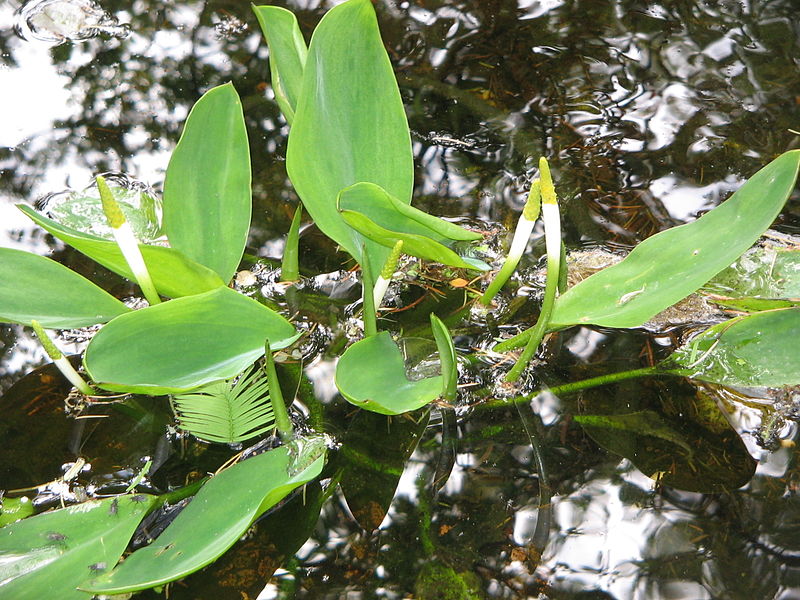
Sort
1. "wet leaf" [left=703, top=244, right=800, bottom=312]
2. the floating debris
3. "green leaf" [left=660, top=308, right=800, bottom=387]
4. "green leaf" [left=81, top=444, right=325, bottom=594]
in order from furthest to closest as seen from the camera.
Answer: the floating debris
"wet leaf" [left=703, top=244, right=800, bottom=312]
"green leaf" [left=660, top=308, right=800, bottom=387]
"green leaf" [left=81, top=444, right=325, bottom=594]

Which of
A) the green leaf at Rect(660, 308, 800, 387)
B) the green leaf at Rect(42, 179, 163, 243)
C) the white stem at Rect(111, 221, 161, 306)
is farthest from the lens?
the green leaf at Rect(42, 179, 163, 243)

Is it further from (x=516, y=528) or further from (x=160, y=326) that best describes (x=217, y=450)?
(x=516, y=528)

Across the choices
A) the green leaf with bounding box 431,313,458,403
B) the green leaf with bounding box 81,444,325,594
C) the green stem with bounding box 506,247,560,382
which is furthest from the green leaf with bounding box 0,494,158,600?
the green stem with bounding box 506,247,560,382

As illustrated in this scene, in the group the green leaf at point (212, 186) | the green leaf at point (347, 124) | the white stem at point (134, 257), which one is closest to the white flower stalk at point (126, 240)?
the white stem at point (134, 257)

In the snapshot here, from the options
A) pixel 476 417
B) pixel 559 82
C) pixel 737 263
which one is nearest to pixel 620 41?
pixel 559 82

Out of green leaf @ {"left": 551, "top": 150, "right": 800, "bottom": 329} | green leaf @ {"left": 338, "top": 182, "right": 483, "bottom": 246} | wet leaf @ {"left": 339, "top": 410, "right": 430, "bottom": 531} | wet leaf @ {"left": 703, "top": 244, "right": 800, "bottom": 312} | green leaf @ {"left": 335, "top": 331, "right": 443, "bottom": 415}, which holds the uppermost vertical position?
green leaf @ {"left": 338, "top": 182, "right": 483, "bottom": 246}

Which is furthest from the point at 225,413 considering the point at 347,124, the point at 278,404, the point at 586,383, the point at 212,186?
the point at 586,383

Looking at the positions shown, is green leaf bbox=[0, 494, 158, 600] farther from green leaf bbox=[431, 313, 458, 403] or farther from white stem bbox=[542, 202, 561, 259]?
white stem bbox=[542, 202, 561, 259]

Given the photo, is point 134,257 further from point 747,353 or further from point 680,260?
point 747,353
